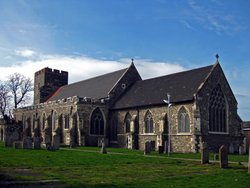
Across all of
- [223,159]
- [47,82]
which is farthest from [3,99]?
[223,159]

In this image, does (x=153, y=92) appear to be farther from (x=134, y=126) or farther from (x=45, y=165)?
(x=45, y=165)

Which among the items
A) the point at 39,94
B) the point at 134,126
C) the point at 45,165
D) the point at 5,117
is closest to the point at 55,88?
the point at 39,94

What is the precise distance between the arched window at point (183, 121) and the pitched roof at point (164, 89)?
3.91 ft

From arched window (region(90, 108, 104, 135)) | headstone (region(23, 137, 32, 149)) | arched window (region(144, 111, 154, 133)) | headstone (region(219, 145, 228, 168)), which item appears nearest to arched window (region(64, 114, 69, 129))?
arched window (region(90, 108, 104, 135))

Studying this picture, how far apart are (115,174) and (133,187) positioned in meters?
3.53

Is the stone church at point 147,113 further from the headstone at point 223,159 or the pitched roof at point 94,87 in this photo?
the headstone at point 223,159

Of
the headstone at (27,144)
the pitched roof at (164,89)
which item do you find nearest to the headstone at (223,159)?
the pitched roof at (164,89)

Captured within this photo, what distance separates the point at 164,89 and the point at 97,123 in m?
10.2

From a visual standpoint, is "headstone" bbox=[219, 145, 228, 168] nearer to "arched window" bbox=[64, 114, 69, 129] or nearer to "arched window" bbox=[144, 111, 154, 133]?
"arched window" bbox=[144, 111, 154, 133]

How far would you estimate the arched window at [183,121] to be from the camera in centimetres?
3637

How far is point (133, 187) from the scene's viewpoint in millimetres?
12164

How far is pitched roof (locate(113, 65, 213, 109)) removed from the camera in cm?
3741

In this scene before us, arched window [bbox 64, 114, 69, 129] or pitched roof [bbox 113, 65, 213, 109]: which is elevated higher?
pitched roof [bbox 113, 65, 213, 109]

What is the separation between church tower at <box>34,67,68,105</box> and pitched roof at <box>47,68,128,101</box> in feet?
12.3
